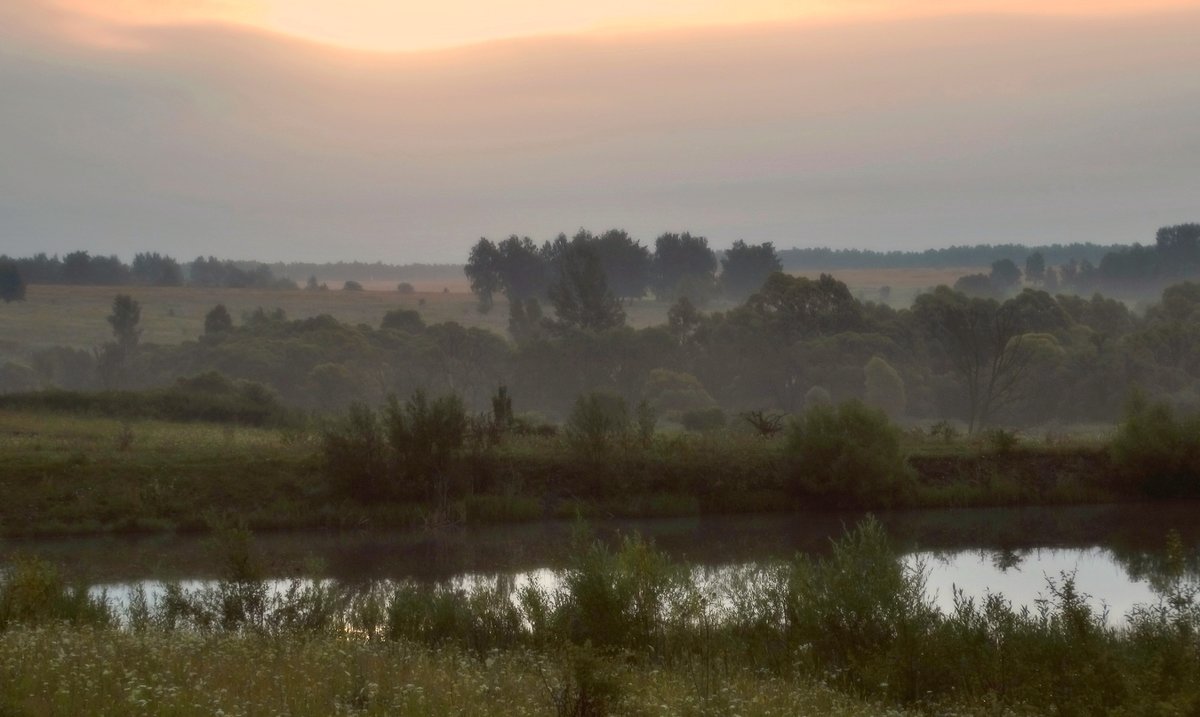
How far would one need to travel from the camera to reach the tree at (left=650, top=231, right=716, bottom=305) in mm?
120875

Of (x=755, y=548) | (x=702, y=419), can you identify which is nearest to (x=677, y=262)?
(x=702, y=419)

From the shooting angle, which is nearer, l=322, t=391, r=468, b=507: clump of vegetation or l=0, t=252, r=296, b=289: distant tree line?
l=322, t=391, r=468, b=507: clump of vegetation

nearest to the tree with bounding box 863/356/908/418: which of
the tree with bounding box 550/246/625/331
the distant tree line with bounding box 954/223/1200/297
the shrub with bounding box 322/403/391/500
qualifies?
the tree with bounding box 550/246/625/331

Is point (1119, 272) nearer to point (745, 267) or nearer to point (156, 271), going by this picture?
point (745, 267)

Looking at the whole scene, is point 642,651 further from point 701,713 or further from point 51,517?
point 51,517

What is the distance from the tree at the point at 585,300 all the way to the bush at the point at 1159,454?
5777cm

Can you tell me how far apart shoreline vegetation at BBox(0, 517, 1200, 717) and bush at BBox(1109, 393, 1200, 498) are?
1543 centimetres

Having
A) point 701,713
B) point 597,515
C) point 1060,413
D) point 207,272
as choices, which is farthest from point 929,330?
point 207,272

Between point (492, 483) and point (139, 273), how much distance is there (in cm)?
11933

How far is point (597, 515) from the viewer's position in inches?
1225

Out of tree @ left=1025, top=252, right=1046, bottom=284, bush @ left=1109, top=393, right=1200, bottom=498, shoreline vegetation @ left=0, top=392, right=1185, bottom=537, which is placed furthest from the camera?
tree @ left=1025, top=252, right=1046, bottom=284

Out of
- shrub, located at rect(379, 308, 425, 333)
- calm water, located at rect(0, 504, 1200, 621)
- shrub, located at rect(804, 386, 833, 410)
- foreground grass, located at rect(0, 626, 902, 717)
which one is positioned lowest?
shrub, located at rect(804, 386, 833, 410)

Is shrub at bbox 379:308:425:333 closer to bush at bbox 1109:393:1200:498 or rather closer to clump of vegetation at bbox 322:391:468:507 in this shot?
clump of vegetation at bbox 322:391:468:507

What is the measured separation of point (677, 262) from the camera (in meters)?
121
